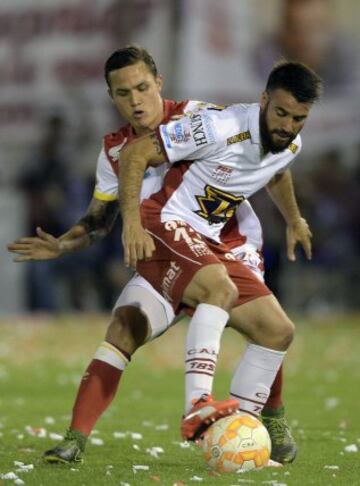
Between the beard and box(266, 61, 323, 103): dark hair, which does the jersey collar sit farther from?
box(266, 61, 323, 103): dark hair

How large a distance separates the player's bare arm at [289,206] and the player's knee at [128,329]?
1.41 m

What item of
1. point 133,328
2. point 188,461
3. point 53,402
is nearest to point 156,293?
point 133,328

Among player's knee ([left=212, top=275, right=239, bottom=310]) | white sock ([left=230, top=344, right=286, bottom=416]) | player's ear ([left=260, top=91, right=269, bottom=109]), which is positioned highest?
player's ear ([left=260, top=91, right=269, bottom=109])

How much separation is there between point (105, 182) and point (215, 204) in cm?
74

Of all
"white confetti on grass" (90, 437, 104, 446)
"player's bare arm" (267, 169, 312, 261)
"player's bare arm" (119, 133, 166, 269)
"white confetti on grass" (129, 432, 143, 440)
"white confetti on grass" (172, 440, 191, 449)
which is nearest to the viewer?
"player's bare arm" (119, 133, 166, 269)

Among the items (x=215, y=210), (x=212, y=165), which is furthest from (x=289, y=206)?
(x=212, y=165)

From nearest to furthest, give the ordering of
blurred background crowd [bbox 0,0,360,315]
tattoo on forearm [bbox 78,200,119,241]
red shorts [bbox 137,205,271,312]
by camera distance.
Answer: red shorts [bbox 137,205,271,312]
tattoo on forearm [bbox 78,200,119,241]
blurred background crowd [bbox 0,0,360,315]

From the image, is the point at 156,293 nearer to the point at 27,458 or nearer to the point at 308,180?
the point at 27,458

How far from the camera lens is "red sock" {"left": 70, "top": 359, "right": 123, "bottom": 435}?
8125 millimetres

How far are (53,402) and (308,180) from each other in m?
9.59

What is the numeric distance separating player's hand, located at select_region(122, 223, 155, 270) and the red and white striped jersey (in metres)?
0.34

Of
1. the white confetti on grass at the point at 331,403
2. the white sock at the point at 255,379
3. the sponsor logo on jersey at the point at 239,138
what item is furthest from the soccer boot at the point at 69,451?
the white confetti on grass at the point at 331,403

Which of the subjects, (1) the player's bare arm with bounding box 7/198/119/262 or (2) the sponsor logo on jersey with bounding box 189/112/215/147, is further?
(1) the player's bare arm with bounding box 7/198/119/262

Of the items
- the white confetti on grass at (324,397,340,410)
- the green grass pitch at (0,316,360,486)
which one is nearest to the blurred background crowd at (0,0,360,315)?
the green grass pitch at (0,316,360,486)
